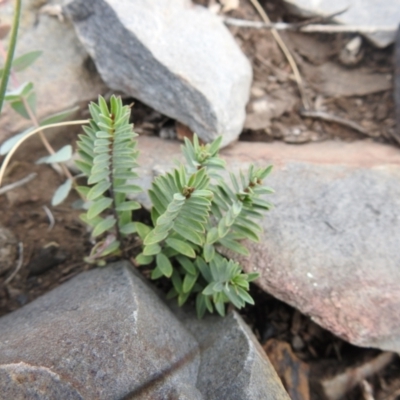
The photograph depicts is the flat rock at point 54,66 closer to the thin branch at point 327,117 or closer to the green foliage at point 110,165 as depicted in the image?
the green foliage at point 110,165

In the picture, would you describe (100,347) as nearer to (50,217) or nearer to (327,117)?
(50,217)

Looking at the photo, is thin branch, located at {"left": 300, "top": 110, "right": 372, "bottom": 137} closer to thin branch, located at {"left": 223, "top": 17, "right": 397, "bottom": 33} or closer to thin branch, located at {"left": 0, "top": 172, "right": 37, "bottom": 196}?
thin branch, located at {"left": 223, "top": 17, "right": 397, "bottom": 33}

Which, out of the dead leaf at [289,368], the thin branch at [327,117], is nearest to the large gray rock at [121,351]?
the dead leaf at [289,368]

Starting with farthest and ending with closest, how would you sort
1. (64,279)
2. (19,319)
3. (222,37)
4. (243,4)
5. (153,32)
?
(243,4) < (222,37) < (153,32) < (64,279) < (19,319)

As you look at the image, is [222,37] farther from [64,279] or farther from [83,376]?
[83,376]

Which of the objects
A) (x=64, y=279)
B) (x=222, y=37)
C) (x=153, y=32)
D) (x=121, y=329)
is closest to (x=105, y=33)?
(x=153, y=32)

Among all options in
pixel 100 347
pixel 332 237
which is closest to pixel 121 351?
pixel 100 347

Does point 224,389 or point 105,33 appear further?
point 105,33
